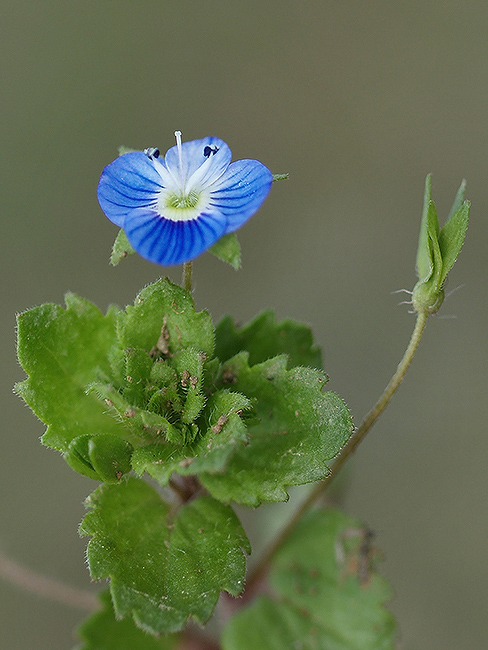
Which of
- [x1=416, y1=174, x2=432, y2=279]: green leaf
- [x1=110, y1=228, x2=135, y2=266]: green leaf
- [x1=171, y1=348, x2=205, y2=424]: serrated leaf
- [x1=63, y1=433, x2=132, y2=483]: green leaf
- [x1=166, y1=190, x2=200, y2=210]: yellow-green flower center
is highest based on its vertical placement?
[x1=416, y1=174, x2=432, y2=279]: green leaf

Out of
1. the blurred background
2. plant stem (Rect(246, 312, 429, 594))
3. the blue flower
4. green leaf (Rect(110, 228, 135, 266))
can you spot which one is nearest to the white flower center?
the blue flower

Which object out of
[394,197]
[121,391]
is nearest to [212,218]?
[121,391]

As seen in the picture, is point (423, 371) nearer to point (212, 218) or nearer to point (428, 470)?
point (428, 470)

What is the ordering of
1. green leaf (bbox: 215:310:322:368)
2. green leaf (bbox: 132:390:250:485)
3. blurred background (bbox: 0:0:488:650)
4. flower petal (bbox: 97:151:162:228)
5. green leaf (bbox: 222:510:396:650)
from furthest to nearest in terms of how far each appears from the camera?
1. blurred background (bbox: 0:0:488:650)
2. green leaf (bbox: 222:510:396:650)
3. green leaf (bbox: 215:310:322:368)
4. flower petal (bbox: 97:151:162:228)
5. green leaf (bbox: 132:390:250:485)

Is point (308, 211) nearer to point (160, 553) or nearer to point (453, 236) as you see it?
point (453, 236)

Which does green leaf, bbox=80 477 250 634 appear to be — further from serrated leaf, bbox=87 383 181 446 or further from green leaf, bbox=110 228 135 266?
green leaf, bbox=110 228 135 266

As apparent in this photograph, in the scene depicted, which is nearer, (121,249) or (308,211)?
(121,249)

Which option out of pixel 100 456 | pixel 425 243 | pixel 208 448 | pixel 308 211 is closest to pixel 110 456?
pixel 100 456

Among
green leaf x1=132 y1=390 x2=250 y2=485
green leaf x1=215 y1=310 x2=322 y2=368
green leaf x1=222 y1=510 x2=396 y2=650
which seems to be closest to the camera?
green leaf x1=132 y1=390 x2=250 y2=485
